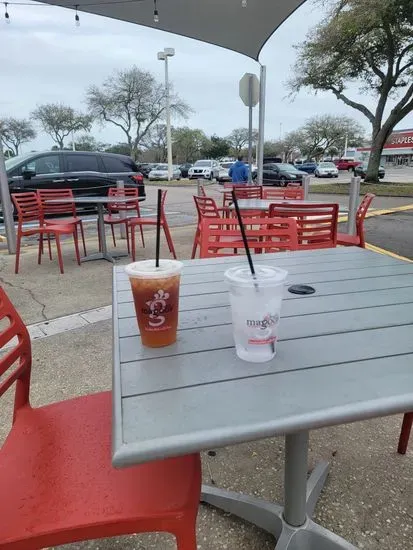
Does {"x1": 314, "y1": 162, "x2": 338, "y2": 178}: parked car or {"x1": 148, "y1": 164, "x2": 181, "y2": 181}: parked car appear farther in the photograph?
{"x1": 314, "y1": 162, "x2": 338, "y2": 178}: parked car

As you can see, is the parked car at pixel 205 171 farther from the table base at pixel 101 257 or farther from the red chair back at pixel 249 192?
the table base at pixel 101 257

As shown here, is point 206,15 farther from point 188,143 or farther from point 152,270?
point 188,143

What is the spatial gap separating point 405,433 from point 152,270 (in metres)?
1.43

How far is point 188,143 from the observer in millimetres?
45594

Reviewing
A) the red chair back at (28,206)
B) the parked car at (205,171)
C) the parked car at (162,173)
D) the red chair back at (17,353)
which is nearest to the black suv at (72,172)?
the red chair back at (28,206)

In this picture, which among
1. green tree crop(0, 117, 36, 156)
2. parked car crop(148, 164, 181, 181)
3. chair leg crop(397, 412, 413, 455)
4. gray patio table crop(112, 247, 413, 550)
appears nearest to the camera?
gray patio table crop(112, 247, 413, 550)

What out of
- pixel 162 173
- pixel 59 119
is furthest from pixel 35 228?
pixel 59 119

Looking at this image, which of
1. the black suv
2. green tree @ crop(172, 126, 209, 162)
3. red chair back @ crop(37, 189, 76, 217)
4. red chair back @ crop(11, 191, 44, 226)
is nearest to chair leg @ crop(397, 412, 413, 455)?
red chair back @ crop(11, 191, 44, 226)

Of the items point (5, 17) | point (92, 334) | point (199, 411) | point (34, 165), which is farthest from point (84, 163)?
point (199, 411)

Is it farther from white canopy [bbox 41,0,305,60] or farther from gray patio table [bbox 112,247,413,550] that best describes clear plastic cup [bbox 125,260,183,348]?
white canopy [bbox 41,0,305,60]

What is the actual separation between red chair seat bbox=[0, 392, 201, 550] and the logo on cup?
0.29 meters

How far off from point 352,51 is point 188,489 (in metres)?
18.3

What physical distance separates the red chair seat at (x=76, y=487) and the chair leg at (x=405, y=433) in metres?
1.04

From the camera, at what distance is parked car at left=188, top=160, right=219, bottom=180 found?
26422 mm
